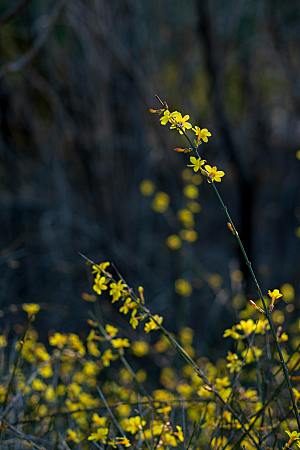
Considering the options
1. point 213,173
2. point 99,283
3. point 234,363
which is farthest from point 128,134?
point 213,173

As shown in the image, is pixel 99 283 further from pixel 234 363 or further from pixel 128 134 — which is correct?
pixel 128 134

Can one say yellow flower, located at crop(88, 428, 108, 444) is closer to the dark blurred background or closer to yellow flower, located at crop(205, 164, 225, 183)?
yellow flower, located at crop(205, 164, 225, 183)

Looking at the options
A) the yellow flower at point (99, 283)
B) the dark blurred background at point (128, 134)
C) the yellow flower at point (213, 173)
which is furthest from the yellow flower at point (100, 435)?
the dark blurred background at point (128, 134)

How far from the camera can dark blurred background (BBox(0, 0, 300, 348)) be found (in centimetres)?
520

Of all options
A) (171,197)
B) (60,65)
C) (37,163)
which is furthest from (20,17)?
(171,197)

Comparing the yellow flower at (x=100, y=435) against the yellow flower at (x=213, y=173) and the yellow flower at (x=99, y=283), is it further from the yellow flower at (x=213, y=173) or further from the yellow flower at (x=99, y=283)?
the yellow flower at (x=213, y=173)

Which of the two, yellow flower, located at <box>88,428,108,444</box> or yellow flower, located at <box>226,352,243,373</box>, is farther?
yellow flower, located at <box>226,352,243,373</box>

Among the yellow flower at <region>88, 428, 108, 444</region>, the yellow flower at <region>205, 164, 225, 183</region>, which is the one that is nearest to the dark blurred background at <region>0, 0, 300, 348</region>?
the yellow flower at <region>88, 428, 108, 444</region>

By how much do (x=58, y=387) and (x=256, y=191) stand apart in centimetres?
276

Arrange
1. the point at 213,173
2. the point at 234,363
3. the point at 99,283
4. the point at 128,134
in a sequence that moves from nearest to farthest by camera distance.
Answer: the point at 213,173 → the point at 99,283 → the point at 234,363 → the point at 128,134

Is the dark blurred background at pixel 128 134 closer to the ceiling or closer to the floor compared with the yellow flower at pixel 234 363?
closer to the ceiling

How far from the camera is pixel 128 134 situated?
226 inches

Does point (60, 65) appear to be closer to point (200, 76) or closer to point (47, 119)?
point (47, 119)

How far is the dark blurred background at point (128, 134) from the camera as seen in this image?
520cm
